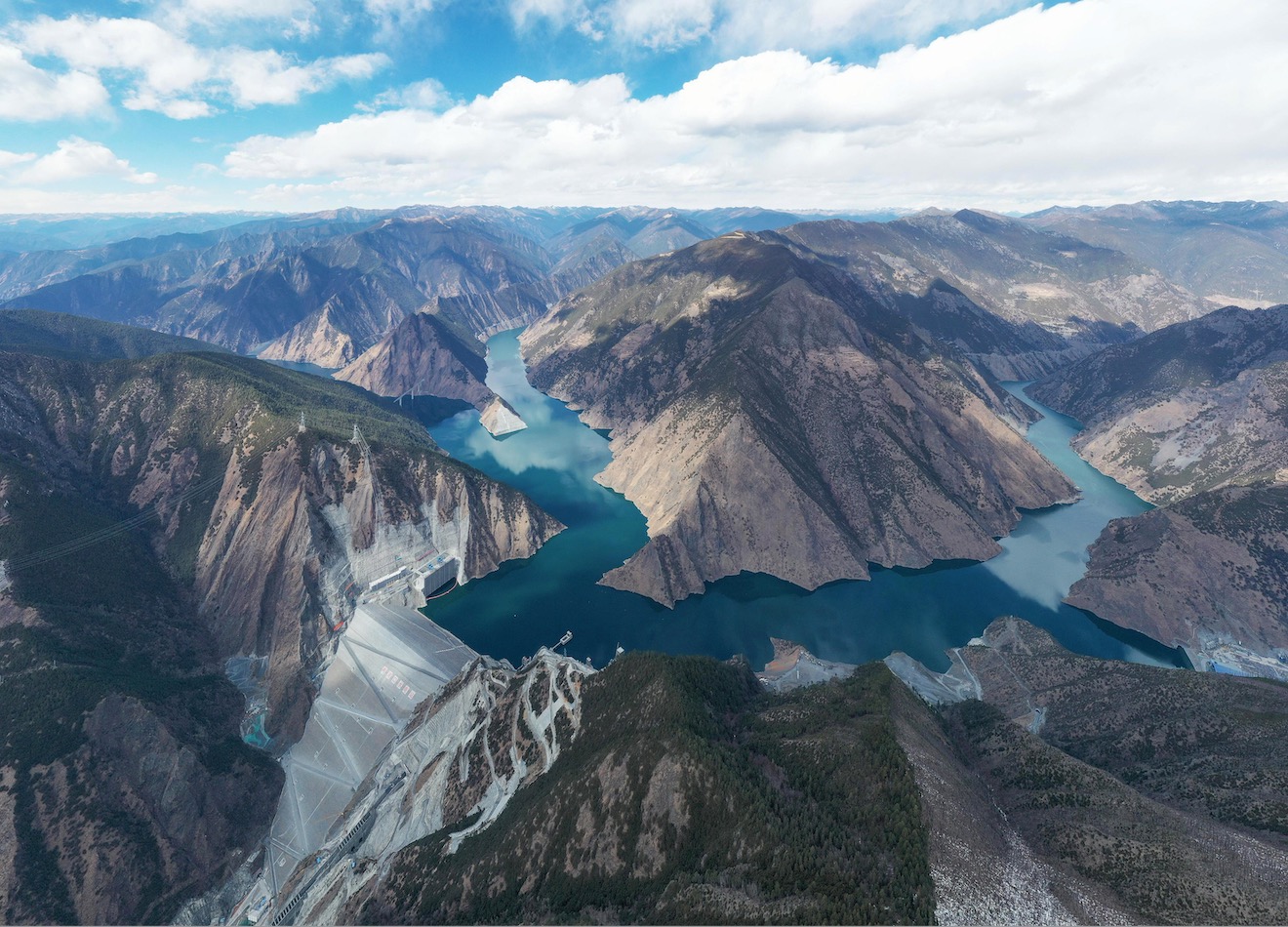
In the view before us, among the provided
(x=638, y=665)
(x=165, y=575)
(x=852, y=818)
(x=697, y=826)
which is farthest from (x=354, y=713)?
(x=852, y=818)

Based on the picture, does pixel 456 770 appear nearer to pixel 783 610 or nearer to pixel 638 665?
pixel 638 665

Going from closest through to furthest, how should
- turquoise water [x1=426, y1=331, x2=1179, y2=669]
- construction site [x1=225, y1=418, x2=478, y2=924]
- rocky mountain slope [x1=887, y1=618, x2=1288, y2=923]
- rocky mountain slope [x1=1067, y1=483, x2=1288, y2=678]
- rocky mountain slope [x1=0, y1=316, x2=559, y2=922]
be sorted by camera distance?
rocky mountain slope [x1=887, y1=618, x2=1288, y2=923]
rocky mountain slope [x1=0, y1=316, x2=559, y2=922]
construction site [x1=225, y1=418, x2=478, y2=924]
rocky mountain slope [x1=1067, y1=483, x2=1288, y2=678]
turquoise water [x1=426, y1=331, x2=1179, y2=669]

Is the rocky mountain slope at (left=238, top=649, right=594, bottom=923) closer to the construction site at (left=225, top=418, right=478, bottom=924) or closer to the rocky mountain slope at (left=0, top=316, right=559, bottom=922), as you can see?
the construction site at (left=225, top=418, right=478, bottom=924)

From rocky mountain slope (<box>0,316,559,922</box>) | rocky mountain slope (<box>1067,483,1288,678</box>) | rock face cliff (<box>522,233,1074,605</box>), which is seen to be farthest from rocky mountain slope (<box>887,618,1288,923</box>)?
rocky mountain slope (<box>0,316,559,922</box>)

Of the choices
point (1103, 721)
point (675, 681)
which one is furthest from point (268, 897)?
point (1103, 721)

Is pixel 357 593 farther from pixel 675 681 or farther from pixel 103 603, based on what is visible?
pixel 675 681

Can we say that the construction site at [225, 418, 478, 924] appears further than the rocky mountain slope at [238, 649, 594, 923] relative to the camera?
Yes

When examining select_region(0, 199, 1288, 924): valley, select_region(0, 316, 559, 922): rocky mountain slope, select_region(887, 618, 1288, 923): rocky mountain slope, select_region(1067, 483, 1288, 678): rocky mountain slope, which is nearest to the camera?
select_region(887, 618, 1288, 923): rocky mountain slope
